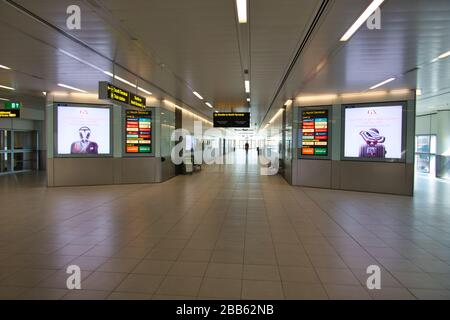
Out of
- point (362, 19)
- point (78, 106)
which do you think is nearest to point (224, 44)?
point (362, 19)

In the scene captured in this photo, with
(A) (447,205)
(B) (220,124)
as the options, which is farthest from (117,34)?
(B) (220,124)

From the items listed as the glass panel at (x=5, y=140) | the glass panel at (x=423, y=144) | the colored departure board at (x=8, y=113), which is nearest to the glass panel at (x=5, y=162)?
the glass panel at (x=5, y=140)

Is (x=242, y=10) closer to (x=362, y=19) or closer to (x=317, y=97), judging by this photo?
(x=362, y=19)

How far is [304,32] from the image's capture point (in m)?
4.76

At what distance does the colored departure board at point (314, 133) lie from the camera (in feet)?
34.2

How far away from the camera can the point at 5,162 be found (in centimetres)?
1495

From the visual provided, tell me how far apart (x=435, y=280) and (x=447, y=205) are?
5.41 meters

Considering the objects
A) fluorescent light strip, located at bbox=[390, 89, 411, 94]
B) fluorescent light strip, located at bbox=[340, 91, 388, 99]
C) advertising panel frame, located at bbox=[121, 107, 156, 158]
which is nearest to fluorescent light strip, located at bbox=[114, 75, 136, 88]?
advertising panel frame, located at bbox=[121, 107, 156, 158]

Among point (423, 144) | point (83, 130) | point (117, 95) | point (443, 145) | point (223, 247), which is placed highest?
point (117, 95)

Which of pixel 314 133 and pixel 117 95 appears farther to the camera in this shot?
pixel 314 133

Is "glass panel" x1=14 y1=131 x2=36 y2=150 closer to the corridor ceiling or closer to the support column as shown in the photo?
the corridor ceiling

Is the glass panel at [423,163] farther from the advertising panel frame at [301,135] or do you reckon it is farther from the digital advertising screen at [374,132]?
the advertising panel frame at [301,135]

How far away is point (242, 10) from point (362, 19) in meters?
1.75

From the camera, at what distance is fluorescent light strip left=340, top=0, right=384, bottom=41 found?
12.4 ft
